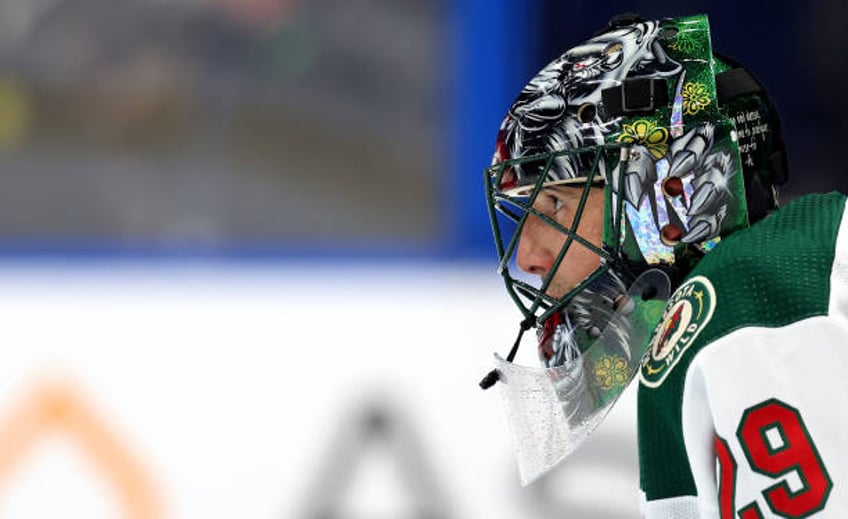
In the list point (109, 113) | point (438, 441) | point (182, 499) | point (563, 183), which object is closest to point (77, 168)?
point (109, 113)

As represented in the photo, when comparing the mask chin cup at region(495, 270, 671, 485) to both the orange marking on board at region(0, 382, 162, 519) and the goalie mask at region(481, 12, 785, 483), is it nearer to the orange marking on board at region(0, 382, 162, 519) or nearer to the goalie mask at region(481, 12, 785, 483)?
the goalie mask at region(481, 12, 785, 483)

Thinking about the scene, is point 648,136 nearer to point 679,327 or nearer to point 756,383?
point 679,327

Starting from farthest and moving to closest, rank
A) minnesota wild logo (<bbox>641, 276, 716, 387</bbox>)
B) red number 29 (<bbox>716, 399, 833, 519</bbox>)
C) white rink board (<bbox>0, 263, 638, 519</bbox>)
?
white rink board (<bbox>0, 263, 638, 519</bbox>) < minnesota wild logo (<bbox>641, 276, 716, 387</bbox>) < red number 29 (<bbox>716, 399, 833, 519</bbox>)

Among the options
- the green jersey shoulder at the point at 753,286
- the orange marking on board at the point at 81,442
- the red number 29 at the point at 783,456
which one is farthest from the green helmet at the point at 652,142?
the orange marking on board at the point at 81,442

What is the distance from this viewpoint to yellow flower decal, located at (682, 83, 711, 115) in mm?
1700

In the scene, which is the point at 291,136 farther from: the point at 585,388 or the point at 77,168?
the point at 585,388

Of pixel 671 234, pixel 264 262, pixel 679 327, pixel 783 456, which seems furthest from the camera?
pixel 264 262

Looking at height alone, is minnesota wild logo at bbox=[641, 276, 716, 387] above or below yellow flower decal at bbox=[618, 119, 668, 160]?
below

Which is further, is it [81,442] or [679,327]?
[81,442]

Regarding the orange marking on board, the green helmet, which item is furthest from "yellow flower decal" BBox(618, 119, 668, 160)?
the orange marking on board

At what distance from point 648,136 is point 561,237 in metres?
0.20

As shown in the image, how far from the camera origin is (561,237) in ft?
6.07

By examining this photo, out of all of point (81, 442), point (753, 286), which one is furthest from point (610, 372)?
point (81, 442)

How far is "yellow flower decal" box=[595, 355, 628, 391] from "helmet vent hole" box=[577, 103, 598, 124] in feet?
0.95
